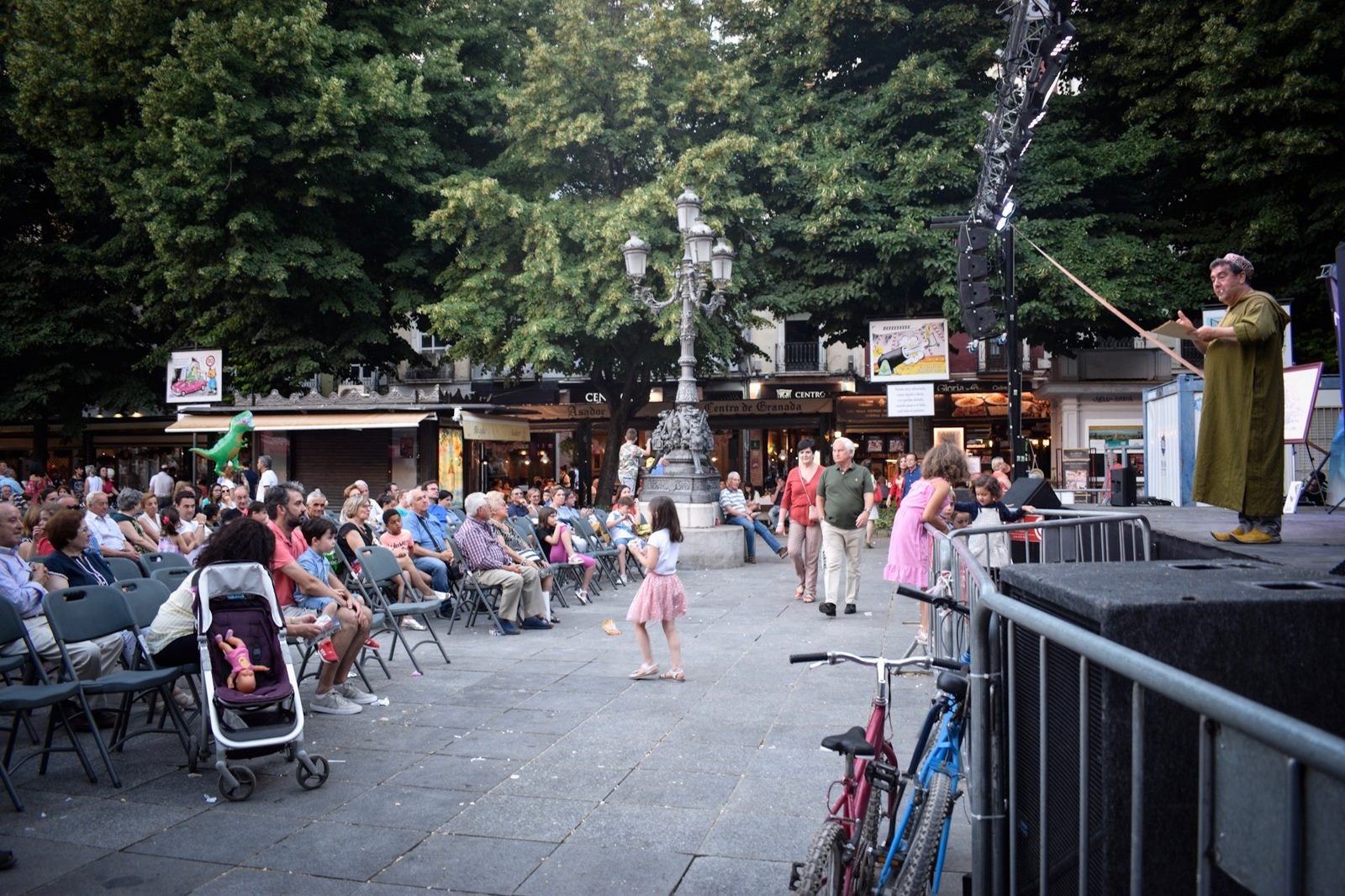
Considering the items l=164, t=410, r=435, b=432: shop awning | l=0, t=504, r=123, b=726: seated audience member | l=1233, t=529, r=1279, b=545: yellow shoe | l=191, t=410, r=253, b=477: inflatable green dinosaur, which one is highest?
Result: l=164, t=410, r=435, b=432: shop awning

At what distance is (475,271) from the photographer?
21703 mm

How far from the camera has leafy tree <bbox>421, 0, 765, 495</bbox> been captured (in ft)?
67.2

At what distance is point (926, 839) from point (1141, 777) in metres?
1.53

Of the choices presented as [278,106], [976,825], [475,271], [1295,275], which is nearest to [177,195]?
[278,106]

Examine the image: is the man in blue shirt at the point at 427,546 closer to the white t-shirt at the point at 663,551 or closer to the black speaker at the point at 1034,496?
the white t-shirt at the point at 663,551

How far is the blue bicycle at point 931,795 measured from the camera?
3.22 m

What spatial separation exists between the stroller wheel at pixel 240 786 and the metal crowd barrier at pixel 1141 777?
3.64m

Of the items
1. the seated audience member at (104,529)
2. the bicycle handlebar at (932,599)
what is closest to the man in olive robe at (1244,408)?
the bicycle handlebar at (932,599)

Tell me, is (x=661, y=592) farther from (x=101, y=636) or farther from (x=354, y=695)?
(x=101, y=636)

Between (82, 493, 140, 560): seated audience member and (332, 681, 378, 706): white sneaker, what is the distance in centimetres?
432

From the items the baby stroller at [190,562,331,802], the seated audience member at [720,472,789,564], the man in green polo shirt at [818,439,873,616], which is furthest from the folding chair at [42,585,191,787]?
the seated audience member at [720,472,789,564]

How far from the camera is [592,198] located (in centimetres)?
2259

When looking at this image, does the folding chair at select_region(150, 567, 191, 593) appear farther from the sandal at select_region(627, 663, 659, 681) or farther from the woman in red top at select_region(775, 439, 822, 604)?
the woman in red top at select_region(775, 439, 822, 604)

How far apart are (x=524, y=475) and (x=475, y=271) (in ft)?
48.8
